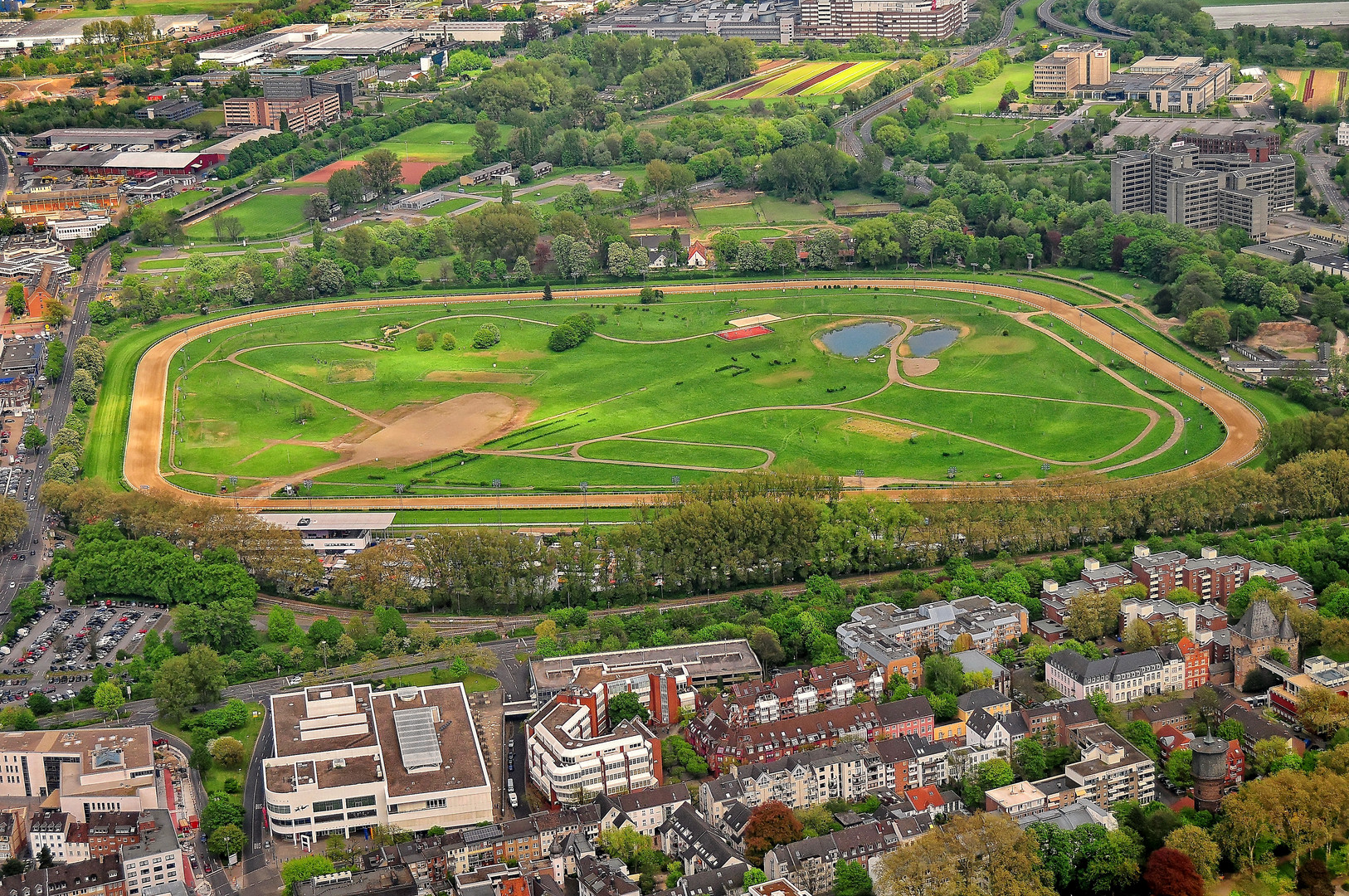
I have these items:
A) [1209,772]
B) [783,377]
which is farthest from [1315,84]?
[1209,772]

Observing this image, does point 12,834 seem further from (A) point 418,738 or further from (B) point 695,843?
(B) point 695,843

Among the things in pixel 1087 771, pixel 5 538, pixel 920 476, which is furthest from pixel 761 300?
pixel 1087 771

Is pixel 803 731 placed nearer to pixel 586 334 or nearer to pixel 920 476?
pixel 920 476

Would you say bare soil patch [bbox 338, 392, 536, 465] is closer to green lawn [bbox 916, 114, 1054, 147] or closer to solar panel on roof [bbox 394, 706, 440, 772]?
solar panel on roof [bbox 394, 706, 440, 772]

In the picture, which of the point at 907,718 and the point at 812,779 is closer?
the point at 812,779

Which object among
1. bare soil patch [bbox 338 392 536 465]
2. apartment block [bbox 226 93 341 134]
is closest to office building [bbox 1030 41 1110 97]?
apartment block [bbox 226 93 341 134]

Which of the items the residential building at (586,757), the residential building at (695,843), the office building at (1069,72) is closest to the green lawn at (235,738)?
the residential building at (586,757)
